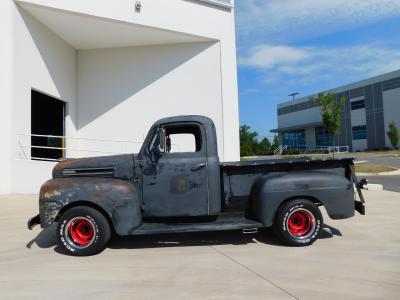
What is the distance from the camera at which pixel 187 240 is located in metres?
6.45

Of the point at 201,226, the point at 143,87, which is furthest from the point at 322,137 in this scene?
the point at 201,226

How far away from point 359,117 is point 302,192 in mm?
62372

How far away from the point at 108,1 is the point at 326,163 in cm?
1323

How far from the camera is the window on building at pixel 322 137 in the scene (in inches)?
2598

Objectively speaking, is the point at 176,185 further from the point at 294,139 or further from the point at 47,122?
the point at 294,139

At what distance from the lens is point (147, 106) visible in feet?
61.9

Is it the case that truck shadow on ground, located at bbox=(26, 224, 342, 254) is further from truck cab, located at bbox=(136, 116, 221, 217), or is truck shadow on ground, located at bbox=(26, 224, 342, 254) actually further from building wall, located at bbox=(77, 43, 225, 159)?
building wall, located at bbox=(77, 43, 225, 159)

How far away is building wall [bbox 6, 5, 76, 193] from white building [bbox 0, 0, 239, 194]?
8 centimetres

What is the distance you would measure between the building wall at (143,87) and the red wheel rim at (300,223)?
12.3m

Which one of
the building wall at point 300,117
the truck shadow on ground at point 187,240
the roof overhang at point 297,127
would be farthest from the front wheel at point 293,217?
the building wall at point 300,117

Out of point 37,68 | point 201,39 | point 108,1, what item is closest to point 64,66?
point 37,68

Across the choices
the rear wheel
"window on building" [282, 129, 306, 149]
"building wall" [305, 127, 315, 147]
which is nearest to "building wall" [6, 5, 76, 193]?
the rear wheel

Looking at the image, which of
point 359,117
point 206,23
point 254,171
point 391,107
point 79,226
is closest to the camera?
point 79,226

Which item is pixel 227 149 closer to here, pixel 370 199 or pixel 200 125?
pixel 370 199
